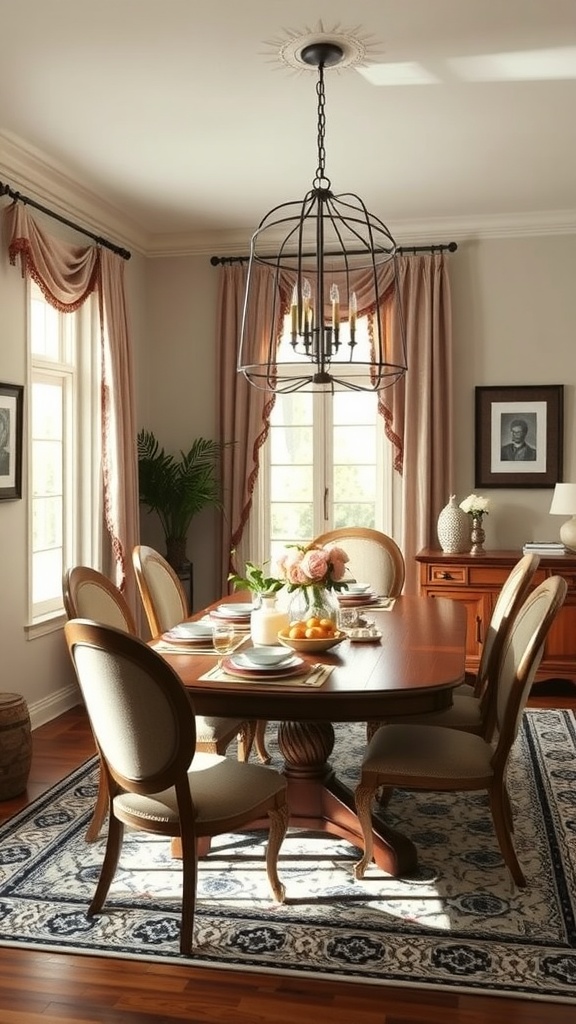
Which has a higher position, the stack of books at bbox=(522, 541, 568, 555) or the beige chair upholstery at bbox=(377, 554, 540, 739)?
the stack of books at bbox=(522, 541, 568, 555)

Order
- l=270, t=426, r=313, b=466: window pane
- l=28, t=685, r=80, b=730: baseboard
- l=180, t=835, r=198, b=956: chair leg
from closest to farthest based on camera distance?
l=180, t=835, r=198, b=956: chair leg, l=28, t=685, r=80, b=730: baseboard, l=270, t=426, r=313, b=466: window pane

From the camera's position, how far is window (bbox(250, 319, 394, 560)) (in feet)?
20.5

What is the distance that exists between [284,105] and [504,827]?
9.99ft

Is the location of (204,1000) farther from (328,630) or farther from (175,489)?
(175,489)

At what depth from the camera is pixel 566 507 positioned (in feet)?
18.2

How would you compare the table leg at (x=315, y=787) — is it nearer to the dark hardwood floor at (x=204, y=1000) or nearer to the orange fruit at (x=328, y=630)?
the orange fruit at (x=328, y=630)

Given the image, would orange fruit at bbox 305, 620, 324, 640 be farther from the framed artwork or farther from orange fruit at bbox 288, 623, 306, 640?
the framed artwork

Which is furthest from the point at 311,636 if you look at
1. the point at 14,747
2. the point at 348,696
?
the point at 14,747

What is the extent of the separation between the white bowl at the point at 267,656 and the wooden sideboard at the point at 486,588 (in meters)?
2.80

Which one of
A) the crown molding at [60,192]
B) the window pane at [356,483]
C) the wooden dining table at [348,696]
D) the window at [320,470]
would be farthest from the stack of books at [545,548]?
the crown molding at [60,192]

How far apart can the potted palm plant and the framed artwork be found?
1.77 meters

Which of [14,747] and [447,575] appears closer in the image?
[14,747]

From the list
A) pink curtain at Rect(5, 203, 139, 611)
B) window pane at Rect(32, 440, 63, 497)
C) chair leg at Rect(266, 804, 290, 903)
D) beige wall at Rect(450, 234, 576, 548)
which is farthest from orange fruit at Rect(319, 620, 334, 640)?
beige wall at Rect(450, 234, 576, 548)

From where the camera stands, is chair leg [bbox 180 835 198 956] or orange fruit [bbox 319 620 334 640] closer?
chair leg [bbox 180 835 198 956]
